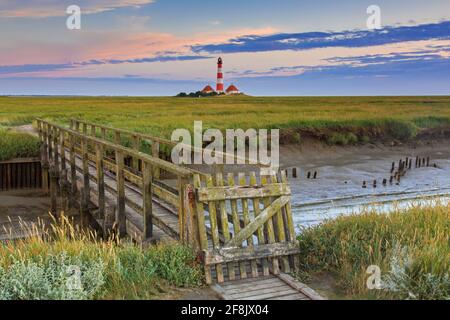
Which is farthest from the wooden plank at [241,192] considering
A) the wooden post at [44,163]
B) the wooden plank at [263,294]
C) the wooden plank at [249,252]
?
the wooden post at [44,163]

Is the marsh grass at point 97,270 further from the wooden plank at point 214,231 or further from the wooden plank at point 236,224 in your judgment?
the wooden plank at point 236,224

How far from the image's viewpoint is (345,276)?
6.57 m

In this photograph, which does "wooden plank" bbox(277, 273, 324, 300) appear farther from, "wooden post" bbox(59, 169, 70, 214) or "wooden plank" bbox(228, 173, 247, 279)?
"wooden post" bbox(59, 169, 70, 214)

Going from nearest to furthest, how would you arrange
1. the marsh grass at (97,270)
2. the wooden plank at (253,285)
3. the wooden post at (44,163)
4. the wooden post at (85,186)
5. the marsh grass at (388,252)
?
1. the marsh grass at (97,270)
2. the marsh grass at (388,252)
3. the wooden plank at (253,285)
4. the wooden post at (85,186)
5. the wooden post at (44,163)

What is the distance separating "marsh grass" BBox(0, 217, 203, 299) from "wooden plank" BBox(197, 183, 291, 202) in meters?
0.77

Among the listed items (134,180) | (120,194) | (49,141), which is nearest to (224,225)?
(134,180)

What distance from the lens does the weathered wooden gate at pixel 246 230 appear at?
667cm

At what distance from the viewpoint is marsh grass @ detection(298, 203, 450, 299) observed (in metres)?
5.97

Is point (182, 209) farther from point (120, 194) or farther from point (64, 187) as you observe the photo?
point (64, 187)

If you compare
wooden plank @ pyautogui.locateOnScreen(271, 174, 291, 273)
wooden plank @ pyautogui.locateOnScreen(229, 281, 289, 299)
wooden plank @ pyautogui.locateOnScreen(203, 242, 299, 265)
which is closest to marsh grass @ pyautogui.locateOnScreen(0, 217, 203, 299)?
wooden plank @ pyautogui.locateOnScreen(203, 242, 299, 265)

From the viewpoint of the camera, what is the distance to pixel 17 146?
23.6 metres

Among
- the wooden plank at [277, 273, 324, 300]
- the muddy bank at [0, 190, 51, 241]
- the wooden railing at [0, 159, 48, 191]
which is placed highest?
the wooden plank at [277, 273, 324, 300]

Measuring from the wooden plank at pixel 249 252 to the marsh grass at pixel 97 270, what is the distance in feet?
0.78
